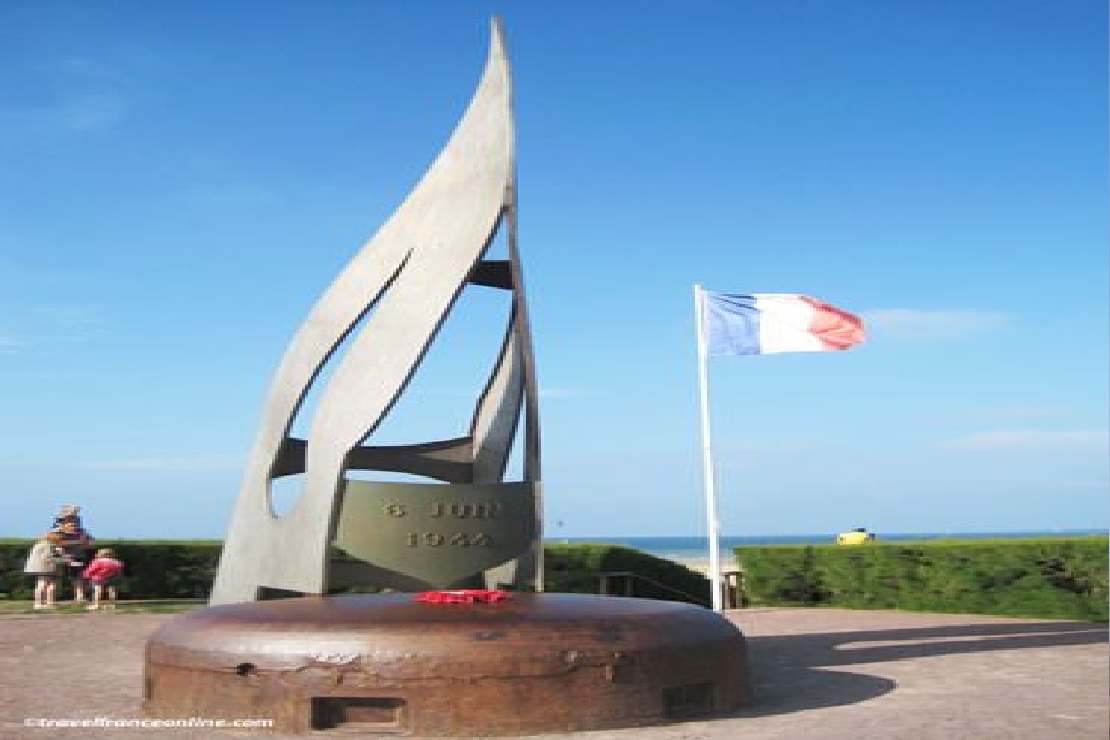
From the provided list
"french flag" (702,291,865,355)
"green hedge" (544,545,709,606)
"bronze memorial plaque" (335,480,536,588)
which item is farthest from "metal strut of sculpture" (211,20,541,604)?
"green hedge" (544,545,709,606)

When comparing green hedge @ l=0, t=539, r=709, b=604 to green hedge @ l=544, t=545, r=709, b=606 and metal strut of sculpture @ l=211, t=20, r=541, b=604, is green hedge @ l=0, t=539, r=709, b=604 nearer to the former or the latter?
green hedge @ l=544, t=545, r=709, b=606

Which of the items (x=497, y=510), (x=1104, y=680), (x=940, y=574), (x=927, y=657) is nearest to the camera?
(x=1104, y=680)

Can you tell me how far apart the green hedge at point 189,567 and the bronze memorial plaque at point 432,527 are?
10.0m

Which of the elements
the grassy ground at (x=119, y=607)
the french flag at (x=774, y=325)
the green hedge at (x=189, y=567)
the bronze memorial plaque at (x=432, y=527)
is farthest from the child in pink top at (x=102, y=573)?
the french flag at (x=774, y=325)

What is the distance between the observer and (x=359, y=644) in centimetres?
858

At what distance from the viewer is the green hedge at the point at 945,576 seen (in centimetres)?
1786

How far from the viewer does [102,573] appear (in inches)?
799

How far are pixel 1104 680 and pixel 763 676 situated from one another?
3.23 m

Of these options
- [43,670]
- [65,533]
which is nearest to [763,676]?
[43,670]

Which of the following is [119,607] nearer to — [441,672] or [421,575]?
[421,575]

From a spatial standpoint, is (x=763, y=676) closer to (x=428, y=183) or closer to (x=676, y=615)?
(x=676, y=615)

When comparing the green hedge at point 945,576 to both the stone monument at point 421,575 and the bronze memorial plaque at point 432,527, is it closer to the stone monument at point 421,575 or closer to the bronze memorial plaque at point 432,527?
the stone monument at point 421,575

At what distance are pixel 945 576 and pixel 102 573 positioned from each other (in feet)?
48.2

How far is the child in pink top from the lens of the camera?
2022 centimetres
